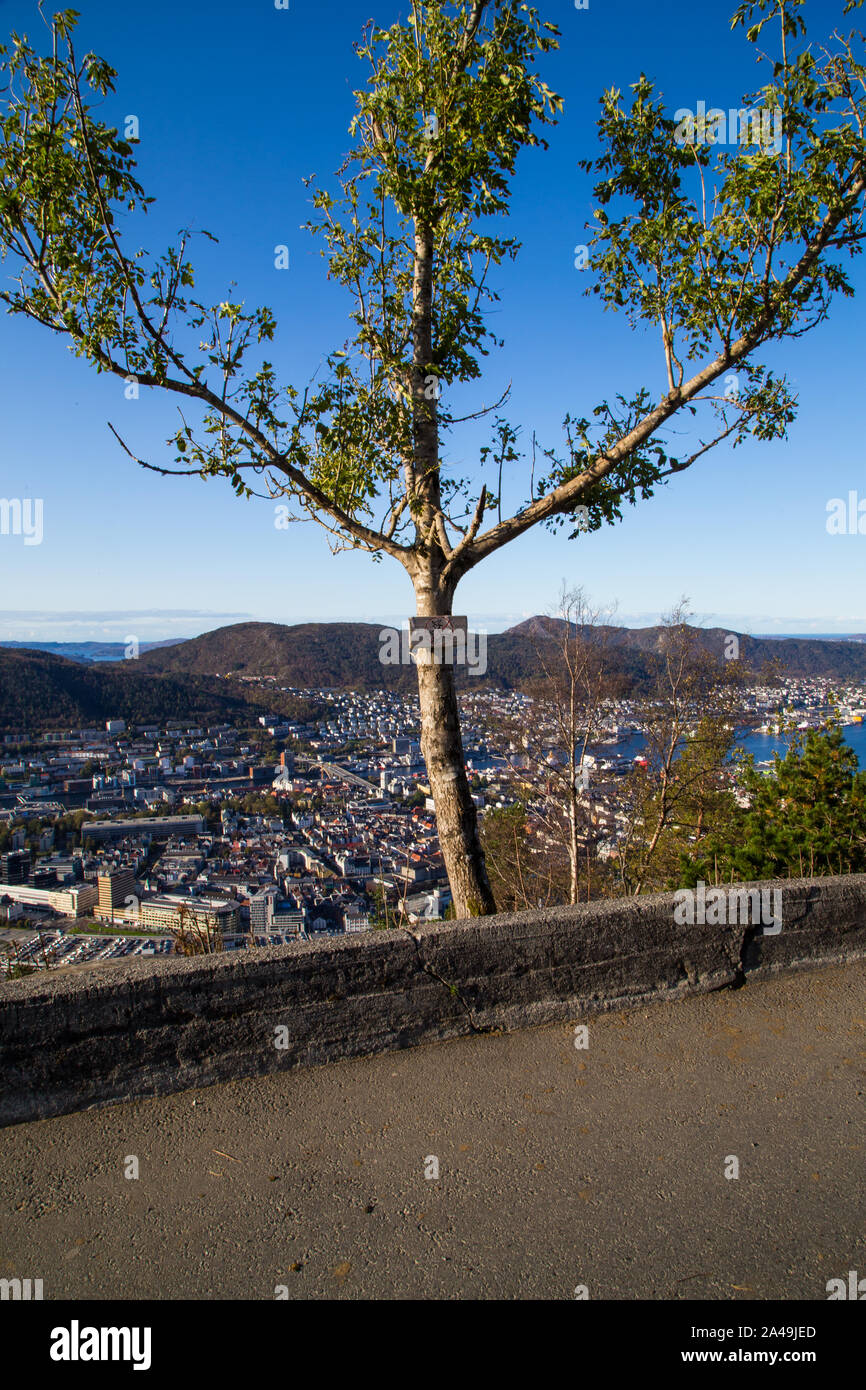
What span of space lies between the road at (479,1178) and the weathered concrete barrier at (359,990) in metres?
0.11

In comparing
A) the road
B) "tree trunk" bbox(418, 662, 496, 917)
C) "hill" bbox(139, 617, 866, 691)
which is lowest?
the road

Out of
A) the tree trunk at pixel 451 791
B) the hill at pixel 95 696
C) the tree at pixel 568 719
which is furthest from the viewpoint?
the hill at pixel 95 696

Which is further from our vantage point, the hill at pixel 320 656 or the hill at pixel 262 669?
the hill at pixel 320 656

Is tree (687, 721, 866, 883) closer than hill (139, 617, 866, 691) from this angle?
Yes

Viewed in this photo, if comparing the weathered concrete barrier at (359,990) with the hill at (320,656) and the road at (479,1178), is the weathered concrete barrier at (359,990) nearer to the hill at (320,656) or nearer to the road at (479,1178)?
the road at (479,1178)

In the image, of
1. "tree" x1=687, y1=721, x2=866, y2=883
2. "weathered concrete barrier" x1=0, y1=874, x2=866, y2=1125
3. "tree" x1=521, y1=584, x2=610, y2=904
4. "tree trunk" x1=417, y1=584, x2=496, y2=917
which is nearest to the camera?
"weathered concrete barrier" x1=0, y1=874, x2=866, y2=1125

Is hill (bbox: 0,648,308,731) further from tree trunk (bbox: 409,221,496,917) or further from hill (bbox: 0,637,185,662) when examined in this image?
tree trunk (bbox: 409,221,496,917)

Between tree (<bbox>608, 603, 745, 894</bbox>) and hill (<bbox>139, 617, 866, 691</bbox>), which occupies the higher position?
hill (<bbox>139, 617, 866, 691</bbox>)

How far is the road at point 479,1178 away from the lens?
2225 mm

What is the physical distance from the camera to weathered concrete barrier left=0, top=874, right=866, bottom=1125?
2.96 meters

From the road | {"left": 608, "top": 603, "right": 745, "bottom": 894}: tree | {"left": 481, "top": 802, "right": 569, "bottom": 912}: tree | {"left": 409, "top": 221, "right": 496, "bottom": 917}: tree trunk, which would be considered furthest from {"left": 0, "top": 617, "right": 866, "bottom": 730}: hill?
the road

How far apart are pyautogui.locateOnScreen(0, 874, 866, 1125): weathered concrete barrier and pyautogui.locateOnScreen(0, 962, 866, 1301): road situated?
11cm

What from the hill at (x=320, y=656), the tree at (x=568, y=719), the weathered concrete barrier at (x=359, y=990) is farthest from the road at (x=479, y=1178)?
the hill at (x=320, y=656)

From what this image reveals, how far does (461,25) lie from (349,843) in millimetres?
12943
